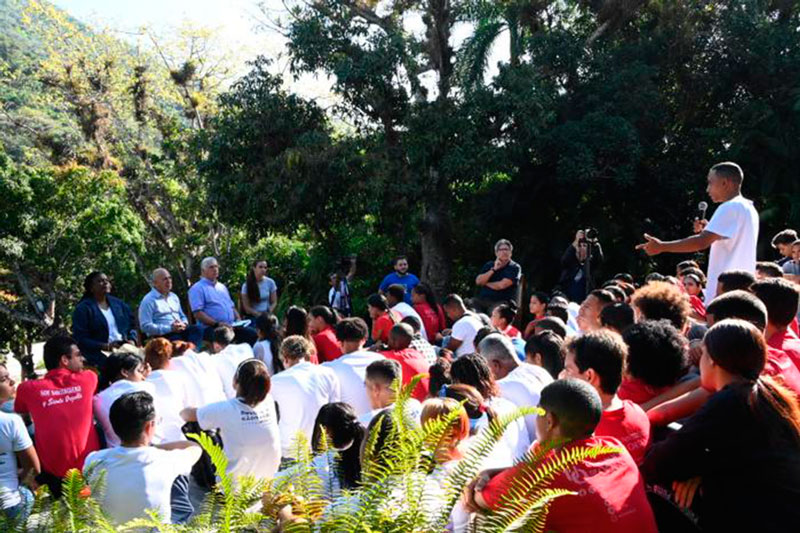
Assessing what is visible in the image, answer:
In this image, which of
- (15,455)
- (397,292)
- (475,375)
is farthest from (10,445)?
(397,292)

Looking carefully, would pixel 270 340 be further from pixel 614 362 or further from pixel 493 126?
pixel 493 126

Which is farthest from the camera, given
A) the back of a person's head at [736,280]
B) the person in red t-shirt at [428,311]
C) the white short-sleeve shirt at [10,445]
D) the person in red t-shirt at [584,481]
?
the person in red t-shirt at [428,311]

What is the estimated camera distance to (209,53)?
28250mm

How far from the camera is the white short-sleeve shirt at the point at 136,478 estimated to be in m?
3.74

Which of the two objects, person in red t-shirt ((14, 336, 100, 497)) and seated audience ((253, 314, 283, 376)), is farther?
seated audience ((253, 314, 283, 376))

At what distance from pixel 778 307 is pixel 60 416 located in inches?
182

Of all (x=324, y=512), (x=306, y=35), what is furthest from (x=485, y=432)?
(x=306, y=35)

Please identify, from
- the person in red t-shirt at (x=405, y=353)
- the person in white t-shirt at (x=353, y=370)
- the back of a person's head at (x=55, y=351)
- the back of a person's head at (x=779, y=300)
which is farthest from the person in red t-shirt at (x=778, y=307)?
the back of a person's head at (x=55, y=351)

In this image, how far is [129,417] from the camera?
13.1 feet

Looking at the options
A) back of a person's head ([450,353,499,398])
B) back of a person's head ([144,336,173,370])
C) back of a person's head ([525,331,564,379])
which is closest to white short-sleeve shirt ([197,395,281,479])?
back of a person's head ([450,353,499,398])

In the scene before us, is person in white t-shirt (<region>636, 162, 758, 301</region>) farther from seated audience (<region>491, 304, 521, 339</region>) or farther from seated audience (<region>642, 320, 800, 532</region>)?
seated audience (<region>642, 320, 800, 532</region>)

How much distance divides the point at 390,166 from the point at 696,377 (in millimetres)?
11898

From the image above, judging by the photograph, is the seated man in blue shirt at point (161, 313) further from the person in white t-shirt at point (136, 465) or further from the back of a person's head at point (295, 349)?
the person in white t-shirt at point (136, 465)

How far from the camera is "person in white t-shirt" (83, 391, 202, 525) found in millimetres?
3760
